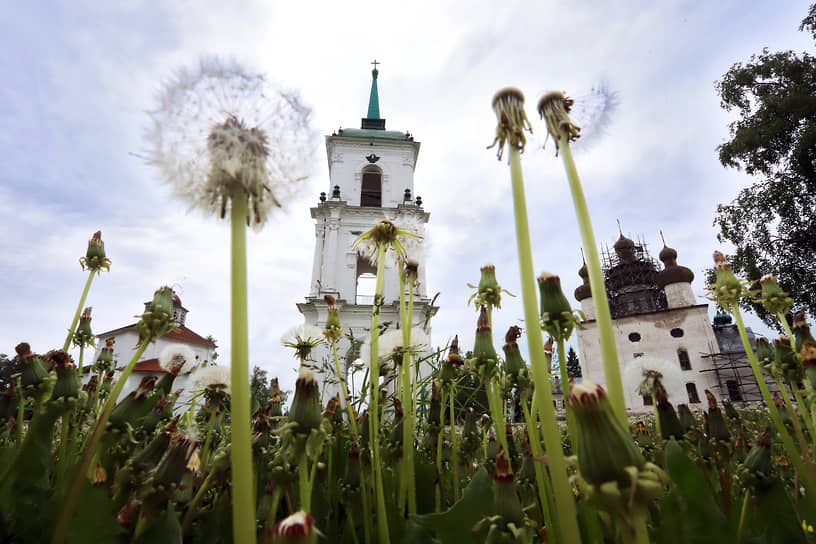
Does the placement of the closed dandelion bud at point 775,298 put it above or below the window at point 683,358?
below

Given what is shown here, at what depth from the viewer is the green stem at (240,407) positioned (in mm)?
583

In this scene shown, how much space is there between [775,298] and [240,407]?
2.45m

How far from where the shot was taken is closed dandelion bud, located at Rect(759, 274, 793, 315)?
6.26ft

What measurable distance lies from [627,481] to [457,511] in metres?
0.57

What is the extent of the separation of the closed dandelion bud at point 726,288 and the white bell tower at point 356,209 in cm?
1549

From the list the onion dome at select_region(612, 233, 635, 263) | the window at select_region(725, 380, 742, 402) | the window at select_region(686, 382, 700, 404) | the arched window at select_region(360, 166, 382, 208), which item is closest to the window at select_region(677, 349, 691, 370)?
the window at select_region(686, 382, 700, 404)

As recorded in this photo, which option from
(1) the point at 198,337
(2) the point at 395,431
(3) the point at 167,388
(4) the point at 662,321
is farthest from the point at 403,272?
(1) the point at 198,337

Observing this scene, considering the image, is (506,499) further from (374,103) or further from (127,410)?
(374,103)

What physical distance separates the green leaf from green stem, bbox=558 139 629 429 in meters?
0.44

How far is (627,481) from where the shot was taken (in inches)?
20.9

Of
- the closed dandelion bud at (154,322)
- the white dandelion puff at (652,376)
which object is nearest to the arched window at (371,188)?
the white dandelion puff at (652,376)

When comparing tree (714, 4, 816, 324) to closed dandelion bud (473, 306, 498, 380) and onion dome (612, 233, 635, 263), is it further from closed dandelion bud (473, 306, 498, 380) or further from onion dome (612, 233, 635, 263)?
onion dome (612, 233, 635, 263)

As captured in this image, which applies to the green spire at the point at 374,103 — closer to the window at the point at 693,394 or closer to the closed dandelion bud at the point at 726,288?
the window at the point at 693,394

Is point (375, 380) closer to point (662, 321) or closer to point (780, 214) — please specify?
point (780, 214)
